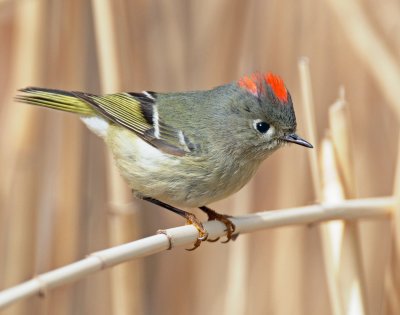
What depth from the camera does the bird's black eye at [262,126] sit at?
226 centimetres

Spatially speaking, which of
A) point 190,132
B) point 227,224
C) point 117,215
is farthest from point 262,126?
point 117,215

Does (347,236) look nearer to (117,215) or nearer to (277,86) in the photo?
(277,86)

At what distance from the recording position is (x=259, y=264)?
271 centimetres

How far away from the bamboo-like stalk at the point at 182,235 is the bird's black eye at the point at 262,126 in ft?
1.28

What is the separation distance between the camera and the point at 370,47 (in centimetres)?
245

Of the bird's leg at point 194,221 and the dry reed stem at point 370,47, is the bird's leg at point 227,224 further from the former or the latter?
the dry reed stem at point 370,47

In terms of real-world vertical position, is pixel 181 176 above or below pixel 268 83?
below

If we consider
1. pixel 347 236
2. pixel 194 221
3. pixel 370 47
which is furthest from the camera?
pixel 370 47

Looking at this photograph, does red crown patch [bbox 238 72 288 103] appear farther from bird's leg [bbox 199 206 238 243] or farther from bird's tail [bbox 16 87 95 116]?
bird's tail [bbox 16 87 95 116]

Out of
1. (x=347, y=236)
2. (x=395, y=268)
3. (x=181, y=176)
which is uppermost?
(x=181, y=176)

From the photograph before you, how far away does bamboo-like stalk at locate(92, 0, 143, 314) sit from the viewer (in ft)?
6.72

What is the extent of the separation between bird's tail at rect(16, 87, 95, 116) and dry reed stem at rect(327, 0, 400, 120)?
104 centimetres

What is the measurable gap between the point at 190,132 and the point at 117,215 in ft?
1.54

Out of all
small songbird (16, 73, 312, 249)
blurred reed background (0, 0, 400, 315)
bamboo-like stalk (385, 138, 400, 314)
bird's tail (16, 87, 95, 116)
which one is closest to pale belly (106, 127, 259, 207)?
small songbird (16, 73, 312, 249)
